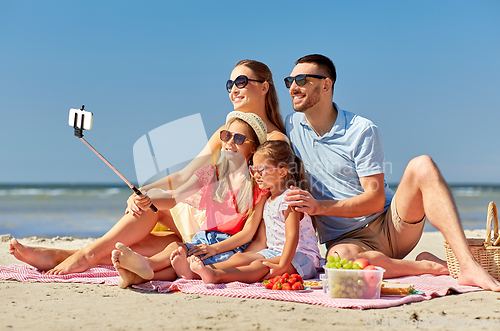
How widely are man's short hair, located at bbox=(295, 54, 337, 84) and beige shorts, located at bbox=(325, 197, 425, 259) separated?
121cm

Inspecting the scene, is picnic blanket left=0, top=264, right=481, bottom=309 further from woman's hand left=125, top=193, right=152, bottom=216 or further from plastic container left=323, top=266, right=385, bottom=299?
woman's hand left=125, top=193, right=152, bottom=216

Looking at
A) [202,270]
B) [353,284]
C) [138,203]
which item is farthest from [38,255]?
[353,284]

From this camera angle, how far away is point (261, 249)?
3.49 metres

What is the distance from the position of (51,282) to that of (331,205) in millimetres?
2136

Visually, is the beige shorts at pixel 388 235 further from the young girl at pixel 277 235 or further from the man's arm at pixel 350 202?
the young girl at pixel 277 235

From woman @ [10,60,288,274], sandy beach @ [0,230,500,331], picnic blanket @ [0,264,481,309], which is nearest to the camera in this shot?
sandy beach @ [0,230,500,331]

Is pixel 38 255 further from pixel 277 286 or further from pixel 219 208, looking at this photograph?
pixel 277 286

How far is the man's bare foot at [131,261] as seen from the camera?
2766mm

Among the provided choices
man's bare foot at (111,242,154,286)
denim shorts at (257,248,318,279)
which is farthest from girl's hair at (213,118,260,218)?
Result: man's bare foot at (111,242,154,286)

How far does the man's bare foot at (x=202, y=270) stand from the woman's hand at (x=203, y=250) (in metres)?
0.21

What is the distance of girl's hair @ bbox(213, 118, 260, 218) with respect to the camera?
11.8 feet

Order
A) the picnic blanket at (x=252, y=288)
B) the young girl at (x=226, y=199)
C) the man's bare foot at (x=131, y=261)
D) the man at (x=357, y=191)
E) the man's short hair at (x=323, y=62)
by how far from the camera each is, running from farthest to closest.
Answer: the man's short hair at (x=323, y=62) → the young girl at (x=226, y=199) → the man at (x=357, y=191) → the man's bare foot at (x=131, y=261) → the picnic blanket at (x=252, y=288)

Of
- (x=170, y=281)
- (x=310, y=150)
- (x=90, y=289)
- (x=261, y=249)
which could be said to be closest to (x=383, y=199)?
(x=310, y=150)

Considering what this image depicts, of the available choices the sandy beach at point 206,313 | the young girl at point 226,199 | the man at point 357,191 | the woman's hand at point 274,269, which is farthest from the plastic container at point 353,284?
the young girl at point 226,199
